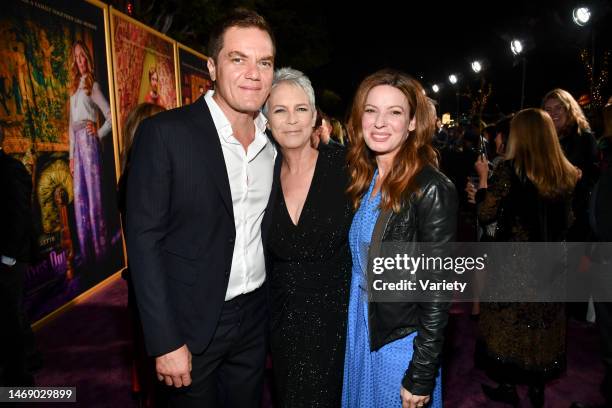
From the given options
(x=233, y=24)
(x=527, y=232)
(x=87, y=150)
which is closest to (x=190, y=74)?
(x=87, y=150)

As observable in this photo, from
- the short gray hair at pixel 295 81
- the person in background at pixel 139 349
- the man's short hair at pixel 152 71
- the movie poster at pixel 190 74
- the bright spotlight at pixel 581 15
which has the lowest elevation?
the person in background at pixel 139 349

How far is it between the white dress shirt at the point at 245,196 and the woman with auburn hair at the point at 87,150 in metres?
3.65

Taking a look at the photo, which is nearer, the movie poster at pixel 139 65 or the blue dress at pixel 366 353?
the blue dress at pixel 366 353

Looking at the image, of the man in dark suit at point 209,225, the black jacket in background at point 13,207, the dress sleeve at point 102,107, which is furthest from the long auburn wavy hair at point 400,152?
the dress sleeve at point 102,107

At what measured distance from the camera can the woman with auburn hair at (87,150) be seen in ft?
16.3

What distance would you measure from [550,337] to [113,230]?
5218 millimetres

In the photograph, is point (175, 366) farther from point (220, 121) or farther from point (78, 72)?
point (78, 72)

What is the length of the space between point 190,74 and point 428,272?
7.96 metres

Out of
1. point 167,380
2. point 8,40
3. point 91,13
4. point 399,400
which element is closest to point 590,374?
point 399,400

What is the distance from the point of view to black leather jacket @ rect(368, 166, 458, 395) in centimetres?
181

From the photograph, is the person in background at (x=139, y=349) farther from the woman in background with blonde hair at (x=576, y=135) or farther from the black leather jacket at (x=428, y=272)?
the woman in background with blonde hair at (x=576, y=135)

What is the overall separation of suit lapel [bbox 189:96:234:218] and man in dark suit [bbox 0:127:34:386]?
2.03 m

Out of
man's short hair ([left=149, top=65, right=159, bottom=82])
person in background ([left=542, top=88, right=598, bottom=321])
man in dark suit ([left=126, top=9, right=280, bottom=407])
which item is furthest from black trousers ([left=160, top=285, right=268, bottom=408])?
man's short hair ([left=149, top=65, right=159, bottom=82])

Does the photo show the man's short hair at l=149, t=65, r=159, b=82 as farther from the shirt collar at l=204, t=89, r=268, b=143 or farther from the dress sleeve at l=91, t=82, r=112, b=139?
the shirt collar at l=204, t=89, r=268, b=143
